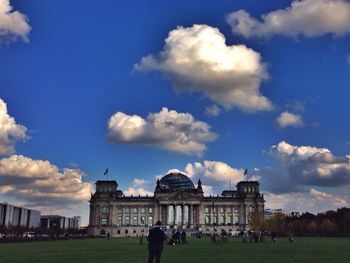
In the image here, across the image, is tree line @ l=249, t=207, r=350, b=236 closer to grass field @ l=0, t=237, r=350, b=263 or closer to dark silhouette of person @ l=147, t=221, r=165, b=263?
grass field @ l=0, t=237, r=350, b=263

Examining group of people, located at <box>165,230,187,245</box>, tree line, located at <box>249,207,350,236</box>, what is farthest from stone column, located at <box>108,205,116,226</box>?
group of people, located at <box>165,230,187,245</box>

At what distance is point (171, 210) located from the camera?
199 metres

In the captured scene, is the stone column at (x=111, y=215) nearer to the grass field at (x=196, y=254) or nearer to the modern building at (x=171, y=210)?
the modern building at (x=171, y=210)

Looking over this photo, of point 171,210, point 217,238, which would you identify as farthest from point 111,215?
point 217,238

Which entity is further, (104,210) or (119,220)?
(104,210)

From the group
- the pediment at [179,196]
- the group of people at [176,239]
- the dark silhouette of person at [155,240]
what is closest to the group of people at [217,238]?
the group of people at [176,239]

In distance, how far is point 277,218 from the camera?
17675cm

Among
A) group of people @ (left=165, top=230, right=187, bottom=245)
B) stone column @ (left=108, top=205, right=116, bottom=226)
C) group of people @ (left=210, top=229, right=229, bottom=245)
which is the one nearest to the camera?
group of people @ (left=165, top=230, right=187, bottom=245)

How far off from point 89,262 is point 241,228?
171 meters

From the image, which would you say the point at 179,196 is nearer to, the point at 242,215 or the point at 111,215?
the point at 242,215

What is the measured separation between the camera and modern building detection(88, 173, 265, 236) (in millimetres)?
194000

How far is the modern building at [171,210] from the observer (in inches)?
7638

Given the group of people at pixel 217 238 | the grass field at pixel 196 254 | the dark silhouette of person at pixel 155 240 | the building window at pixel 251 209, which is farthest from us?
the building window at pixel 251 209

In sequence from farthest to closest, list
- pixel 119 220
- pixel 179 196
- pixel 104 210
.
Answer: pixel 104 210 < pixel 119 220 < pixel 179 196
